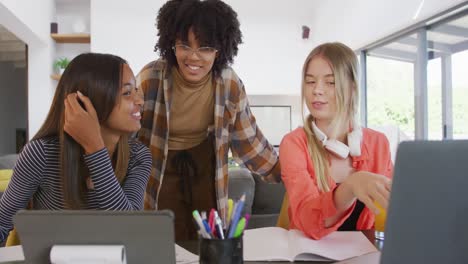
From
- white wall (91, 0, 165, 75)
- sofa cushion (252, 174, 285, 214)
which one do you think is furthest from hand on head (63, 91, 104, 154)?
white wall (91, 0, 165, 75)

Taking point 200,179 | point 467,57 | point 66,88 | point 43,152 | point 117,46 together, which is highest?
point 117,46

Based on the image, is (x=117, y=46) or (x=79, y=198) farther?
(x=117, y=46)

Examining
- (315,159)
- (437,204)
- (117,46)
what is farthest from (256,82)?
(437,204)

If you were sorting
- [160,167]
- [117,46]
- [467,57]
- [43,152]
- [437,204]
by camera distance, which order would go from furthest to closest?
[117,46], [467,57], [160,167], [43,152], [437,204]

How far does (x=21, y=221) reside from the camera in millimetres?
551

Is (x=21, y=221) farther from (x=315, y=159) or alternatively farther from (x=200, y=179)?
(x=200, y=179)

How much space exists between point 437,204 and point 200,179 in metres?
1.12

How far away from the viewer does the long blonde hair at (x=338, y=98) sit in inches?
47.8

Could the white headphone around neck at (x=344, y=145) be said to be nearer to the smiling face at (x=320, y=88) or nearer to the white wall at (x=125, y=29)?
the smiling face at (x=320, y=88)

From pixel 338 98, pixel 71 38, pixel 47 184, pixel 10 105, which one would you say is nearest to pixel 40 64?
pixel 71 38

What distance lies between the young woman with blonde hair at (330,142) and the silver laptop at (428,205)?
0.58m

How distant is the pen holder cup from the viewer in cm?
60

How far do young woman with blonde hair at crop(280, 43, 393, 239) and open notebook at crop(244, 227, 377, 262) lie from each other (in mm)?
107

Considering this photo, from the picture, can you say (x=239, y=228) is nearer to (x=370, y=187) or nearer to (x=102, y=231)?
(x=102, y=231)
